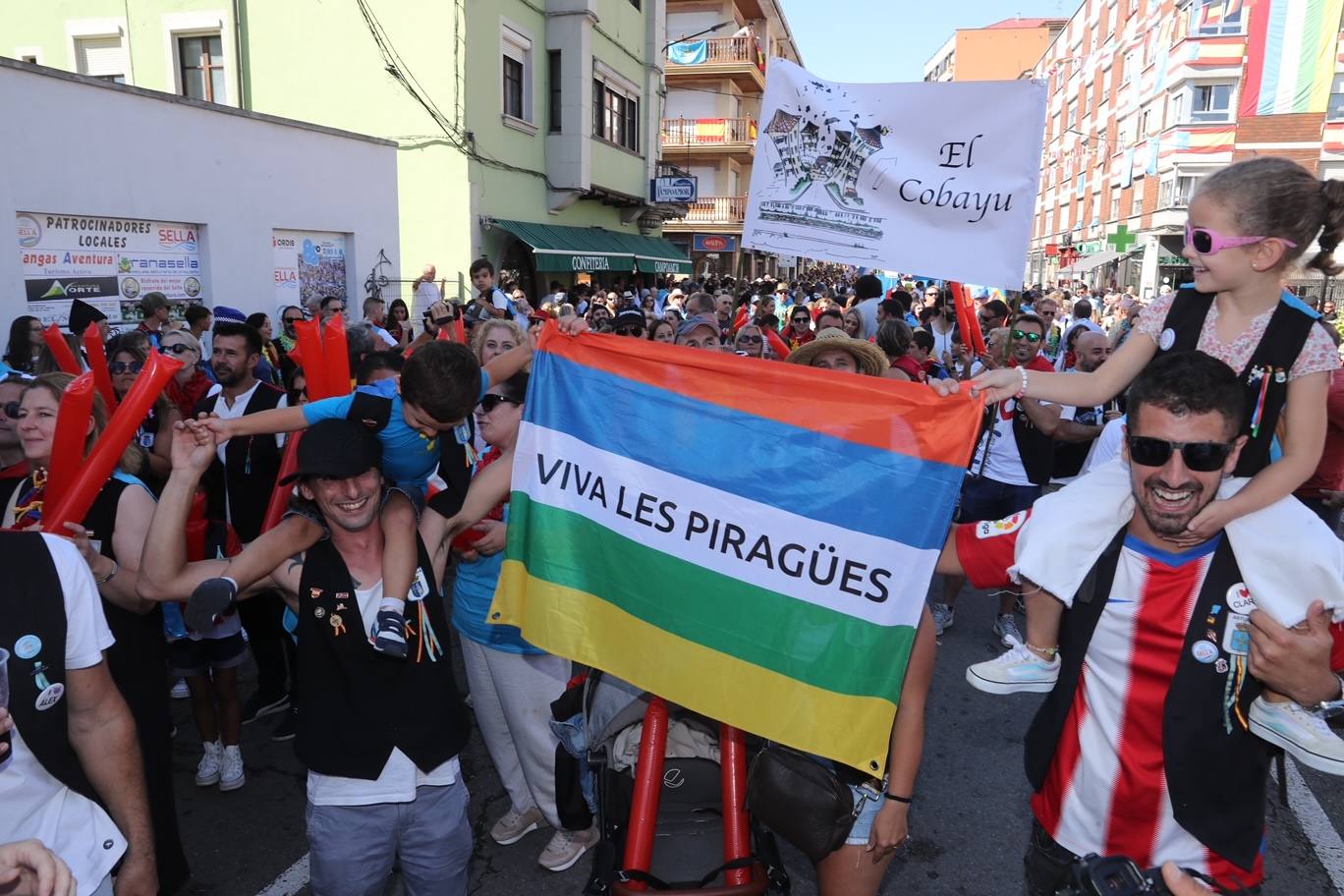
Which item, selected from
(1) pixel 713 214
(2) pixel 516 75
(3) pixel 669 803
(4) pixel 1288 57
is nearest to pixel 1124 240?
(4) pixel 1288 57

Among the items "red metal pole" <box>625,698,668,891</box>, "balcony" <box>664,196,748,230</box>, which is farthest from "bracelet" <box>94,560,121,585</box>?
"balcony" <box>664,196,748,230</box>

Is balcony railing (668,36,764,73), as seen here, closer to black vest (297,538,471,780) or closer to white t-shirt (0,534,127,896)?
black vest (297,538,471,780)

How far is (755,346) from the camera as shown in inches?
275

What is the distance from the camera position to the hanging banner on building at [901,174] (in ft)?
13.5

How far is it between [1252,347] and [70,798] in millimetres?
3262

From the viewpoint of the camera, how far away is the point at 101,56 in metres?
17.2

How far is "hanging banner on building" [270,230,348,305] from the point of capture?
507 inches

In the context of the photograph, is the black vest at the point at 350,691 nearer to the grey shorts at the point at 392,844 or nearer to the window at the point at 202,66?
the grey shorts at the point at 392,844

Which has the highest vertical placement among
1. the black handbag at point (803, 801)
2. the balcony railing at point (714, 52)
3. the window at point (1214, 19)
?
the window at point (1214, 19)

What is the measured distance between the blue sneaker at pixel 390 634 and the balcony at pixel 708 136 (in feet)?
114

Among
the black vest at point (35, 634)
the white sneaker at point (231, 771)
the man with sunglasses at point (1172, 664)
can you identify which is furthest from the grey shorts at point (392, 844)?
the white sneaker at point (231, 771)

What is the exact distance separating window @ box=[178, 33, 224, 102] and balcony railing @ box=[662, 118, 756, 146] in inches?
775

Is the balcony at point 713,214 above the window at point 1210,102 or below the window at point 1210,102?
below

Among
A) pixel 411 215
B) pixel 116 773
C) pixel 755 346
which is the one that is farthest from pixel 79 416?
pixel 411 215
